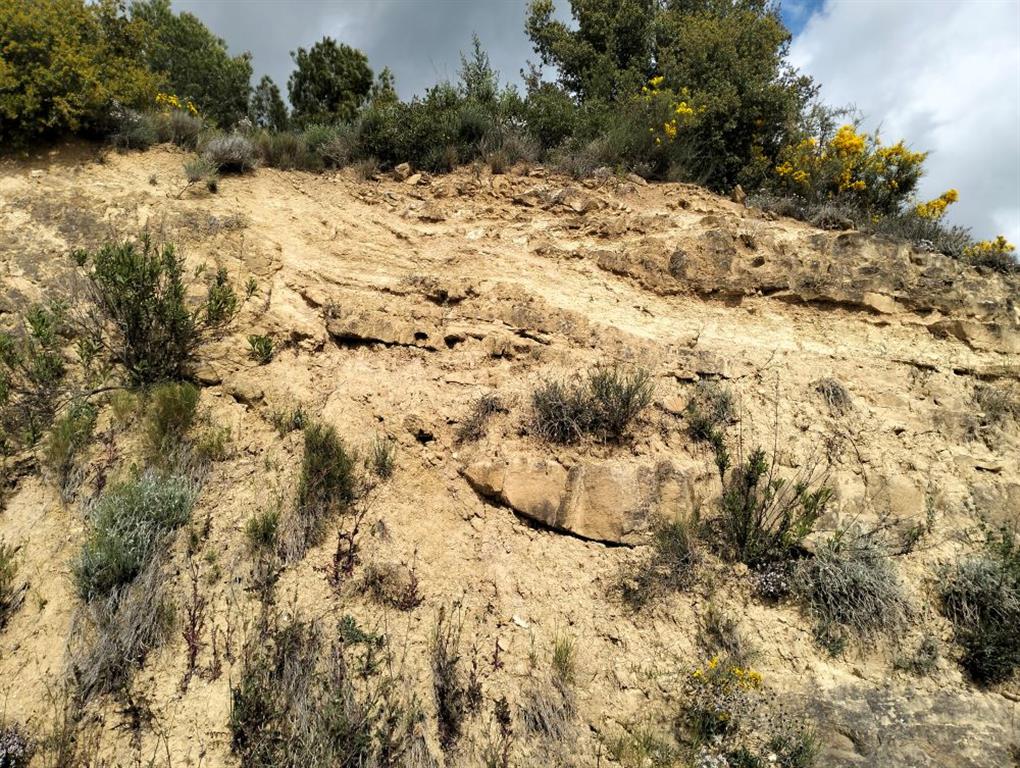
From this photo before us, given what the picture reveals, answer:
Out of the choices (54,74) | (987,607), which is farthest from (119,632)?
(54,74)

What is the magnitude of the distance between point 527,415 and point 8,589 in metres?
3.78

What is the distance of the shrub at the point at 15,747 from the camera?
9.77 ft

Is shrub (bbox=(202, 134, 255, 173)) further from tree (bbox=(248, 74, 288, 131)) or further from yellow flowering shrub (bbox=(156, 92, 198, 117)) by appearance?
tree (bbox=(248, 74, 288, 131))

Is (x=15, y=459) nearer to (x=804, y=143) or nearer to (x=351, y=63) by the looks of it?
(x=351, y=63)

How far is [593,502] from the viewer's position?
14.6ft

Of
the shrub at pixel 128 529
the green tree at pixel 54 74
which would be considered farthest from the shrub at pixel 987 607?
the green tree at pixel 54 74

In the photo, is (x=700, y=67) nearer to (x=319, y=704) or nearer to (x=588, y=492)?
(x=588, y=492)

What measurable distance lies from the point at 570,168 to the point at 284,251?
3802 mm

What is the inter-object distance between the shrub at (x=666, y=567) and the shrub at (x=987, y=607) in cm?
178

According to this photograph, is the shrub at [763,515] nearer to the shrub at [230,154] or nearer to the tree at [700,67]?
the tree at [700,67]

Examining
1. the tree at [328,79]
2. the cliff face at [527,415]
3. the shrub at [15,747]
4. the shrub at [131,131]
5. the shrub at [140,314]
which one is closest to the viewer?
the shrub at [15,747]

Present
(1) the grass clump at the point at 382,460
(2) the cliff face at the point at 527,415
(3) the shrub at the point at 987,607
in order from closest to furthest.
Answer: (2) the cliff face at the point at 527,415
(3) the shrub at the point at 987,607
(1) the grass clump at the point at 382,460

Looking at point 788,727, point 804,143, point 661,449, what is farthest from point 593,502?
point 804,143

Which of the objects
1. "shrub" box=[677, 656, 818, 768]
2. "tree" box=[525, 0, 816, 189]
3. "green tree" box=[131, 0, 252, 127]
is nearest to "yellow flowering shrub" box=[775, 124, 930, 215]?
"tree" box=[525, 0, 816, 189]
